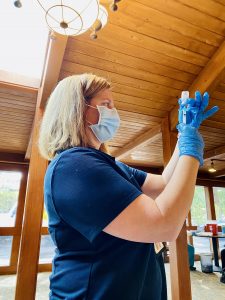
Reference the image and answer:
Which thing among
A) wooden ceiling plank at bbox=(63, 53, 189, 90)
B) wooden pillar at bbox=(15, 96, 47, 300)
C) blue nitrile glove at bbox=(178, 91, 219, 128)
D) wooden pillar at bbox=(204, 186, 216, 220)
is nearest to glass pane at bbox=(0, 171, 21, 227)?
wooden pillar at bbox=(15, 96, 47, 300)

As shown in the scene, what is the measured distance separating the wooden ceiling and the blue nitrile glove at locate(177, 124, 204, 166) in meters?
1.62

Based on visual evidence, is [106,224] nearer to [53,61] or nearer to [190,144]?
[190,144]

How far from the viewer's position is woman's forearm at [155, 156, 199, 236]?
0.55 m

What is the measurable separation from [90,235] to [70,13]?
1.22m

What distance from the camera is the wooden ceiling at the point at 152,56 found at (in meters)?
2.05

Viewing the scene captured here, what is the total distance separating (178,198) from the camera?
22.5 inches

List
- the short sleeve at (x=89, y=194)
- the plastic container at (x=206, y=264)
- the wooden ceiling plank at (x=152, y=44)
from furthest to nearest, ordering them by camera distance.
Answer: the plastic container at (x=206, y=264)
the wooden ceiling plank at (x=152, y=44)
the short sleeve at (x=89, y=194)

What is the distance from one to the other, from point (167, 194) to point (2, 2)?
6.90 feet

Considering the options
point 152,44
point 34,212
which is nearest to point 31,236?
point 34,212

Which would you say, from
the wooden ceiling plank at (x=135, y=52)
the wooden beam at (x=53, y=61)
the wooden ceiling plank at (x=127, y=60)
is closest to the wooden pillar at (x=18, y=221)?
the wooden beam at (x=53, y=61)

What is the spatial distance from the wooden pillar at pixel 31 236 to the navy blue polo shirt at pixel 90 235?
5.54 ft

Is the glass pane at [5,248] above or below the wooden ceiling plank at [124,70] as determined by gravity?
below

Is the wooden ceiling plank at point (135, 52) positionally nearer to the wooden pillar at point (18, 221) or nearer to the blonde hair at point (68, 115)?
the blonde hair at point (68, 115)

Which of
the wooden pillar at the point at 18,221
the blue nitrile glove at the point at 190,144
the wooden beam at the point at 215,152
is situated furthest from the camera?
the wooden pillar at the point at 18,221
